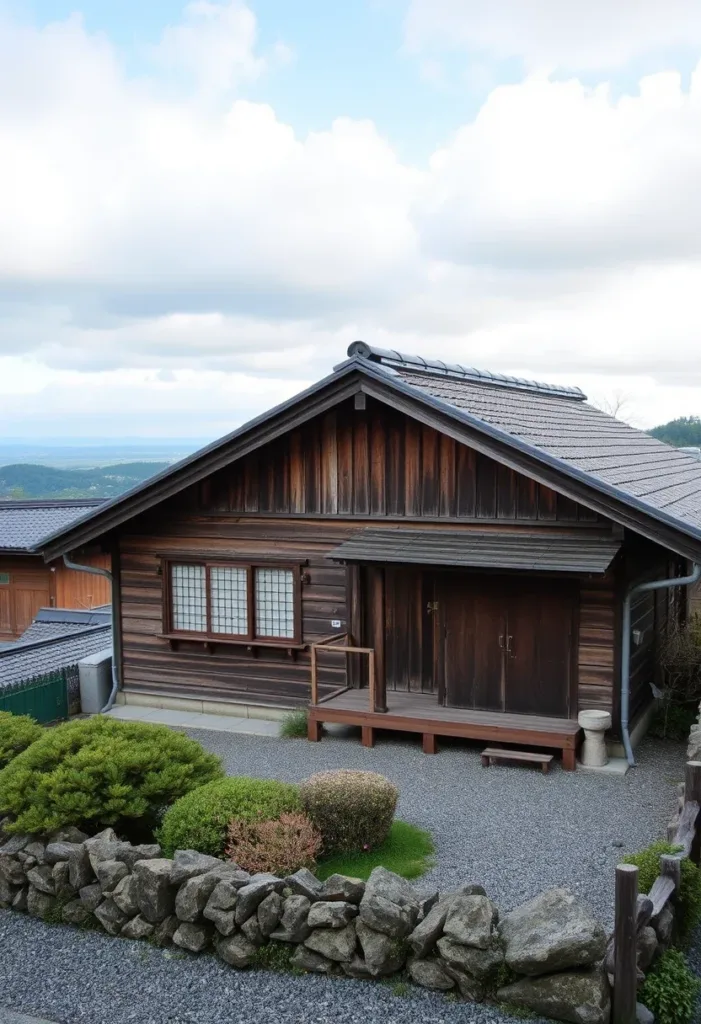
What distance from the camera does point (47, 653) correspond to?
17562 mm

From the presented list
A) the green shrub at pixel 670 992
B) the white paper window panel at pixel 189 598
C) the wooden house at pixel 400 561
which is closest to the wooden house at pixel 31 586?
the wooden house at pixel 400 561

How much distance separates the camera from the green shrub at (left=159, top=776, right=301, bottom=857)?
8820 millimetres

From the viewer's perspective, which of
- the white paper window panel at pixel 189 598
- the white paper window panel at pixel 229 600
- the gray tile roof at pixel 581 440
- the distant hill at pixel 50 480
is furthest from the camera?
the distant hill at pixel 50 480

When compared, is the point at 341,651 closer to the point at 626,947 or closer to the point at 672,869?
the point at 672,869

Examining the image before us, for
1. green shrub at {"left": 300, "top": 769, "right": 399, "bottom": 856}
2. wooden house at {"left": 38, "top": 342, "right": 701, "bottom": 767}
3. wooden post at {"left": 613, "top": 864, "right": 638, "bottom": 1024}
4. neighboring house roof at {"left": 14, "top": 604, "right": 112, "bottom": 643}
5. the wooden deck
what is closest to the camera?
wooden post at {"left": 613, "top": 864, "right": 638, "bottom": 1024}

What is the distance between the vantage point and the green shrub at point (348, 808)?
9516 mm

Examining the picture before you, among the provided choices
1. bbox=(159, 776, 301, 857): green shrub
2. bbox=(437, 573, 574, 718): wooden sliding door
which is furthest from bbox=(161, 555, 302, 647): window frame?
bbox=(159, 776, 301, 857): green shrub

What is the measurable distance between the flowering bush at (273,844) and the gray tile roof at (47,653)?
7.45 meters

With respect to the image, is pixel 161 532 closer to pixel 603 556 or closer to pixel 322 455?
pixel 322 455

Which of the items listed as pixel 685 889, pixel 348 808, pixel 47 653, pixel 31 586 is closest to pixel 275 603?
pixel 47 653

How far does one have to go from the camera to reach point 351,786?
9.59m

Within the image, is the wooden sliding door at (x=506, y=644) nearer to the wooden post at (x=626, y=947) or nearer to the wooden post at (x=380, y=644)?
the wooden post at (x=380, y=644)

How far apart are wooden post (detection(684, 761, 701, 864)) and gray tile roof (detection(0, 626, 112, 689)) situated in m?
10.4

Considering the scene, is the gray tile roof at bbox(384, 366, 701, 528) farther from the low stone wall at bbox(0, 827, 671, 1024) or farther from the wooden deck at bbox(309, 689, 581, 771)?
the low stone wall at bbox(0, 827, 671, 1024)
